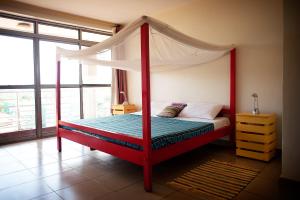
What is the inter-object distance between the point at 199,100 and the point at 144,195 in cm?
251

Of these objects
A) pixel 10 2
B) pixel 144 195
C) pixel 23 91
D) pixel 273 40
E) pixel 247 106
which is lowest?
pixel 144 195

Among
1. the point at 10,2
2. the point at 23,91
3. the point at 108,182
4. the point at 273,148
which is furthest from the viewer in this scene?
the point at 23,91

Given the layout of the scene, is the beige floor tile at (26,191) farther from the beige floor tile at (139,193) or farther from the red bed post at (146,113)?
the red bed post at (146,113)

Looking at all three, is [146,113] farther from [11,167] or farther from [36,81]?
[36,81]

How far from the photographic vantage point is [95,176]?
275 cm

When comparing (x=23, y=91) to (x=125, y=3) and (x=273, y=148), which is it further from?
(x=273, y=148)

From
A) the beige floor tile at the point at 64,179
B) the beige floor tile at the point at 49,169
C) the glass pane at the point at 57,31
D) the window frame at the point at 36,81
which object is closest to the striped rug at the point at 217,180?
the beige floor tile at the point at 64,179

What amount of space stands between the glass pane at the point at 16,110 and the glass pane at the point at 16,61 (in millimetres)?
235

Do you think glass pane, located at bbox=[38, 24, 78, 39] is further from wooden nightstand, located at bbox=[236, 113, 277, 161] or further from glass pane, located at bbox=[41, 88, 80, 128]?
wooden nightstand, located at bbox=[236, 113, 277, 161]

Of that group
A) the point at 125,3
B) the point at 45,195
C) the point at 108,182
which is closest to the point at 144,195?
the point at 108,182

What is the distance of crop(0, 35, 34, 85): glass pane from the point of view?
14.6 ft

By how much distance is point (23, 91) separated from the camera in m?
4.75

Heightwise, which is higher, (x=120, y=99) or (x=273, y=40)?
(x=273, y=40)

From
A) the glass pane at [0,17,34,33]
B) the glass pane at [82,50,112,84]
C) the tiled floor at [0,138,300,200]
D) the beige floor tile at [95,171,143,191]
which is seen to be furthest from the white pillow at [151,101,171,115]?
the glass pane at [0,17,34,33]
